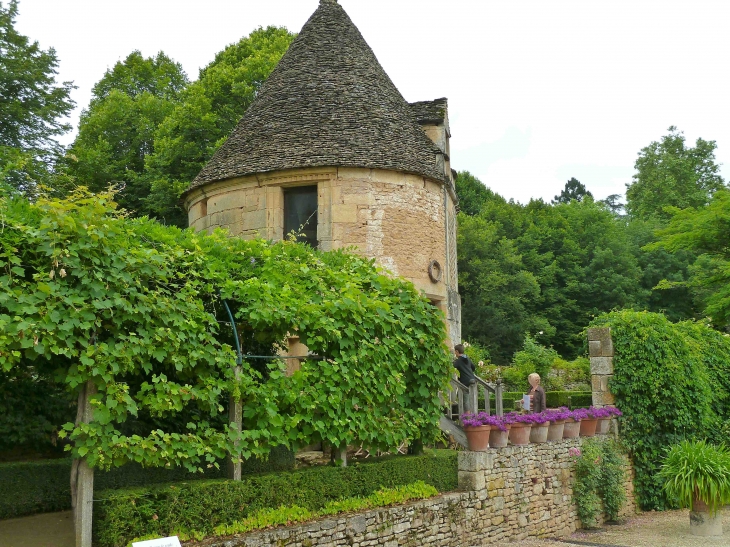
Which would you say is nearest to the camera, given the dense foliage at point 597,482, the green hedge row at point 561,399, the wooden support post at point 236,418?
the wooden support post at point 236,418

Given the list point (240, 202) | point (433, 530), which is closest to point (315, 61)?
point (240, 202)

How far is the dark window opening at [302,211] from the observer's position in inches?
561

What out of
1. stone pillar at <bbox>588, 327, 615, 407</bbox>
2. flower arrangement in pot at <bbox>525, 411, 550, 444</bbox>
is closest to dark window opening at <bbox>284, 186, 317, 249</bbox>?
flower arrangement in pot at <bbox>525, 411, 550, 444</bbox>

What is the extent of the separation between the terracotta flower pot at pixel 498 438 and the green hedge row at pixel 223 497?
1.92 metres

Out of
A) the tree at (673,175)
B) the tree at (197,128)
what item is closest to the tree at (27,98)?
the tree at (197,128)

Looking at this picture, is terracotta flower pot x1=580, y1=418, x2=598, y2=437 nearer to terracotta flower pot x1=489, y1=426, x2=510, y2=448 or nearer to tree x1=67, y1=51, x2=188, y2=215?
terracotta flower pot x1=489, y1=426, x2=510, y2=448

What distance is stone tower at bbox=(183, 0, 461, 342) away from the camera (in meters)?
13.9

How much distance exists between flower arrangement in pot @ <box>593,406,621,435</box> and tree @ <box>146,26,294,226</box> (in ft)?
44.1

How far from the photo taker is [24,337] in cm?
563

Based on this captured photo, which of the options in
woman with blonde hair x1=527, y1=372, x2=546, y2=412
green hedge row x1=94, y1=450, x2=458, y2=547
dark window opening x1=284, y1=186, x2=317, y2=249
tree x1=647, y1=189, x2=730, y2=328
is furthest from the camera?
tree x1=647, y1=189, x2=730, y2=328

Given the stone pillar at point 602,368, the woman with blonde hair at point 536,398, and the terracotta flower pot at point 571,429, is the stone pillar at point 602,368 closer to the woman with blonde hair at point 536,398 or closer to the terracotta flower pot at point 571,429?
the terracotta flower pot at point 571,429

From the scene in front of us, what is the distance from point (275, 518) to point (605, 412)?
27.7 feet

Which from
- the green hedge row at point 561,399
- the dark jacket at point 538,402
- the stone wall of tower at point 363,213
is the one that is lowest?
the green hedge row at point 561,399

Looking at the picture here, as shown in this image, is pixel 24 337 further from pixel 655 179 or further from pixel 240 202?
pixel 655 179
